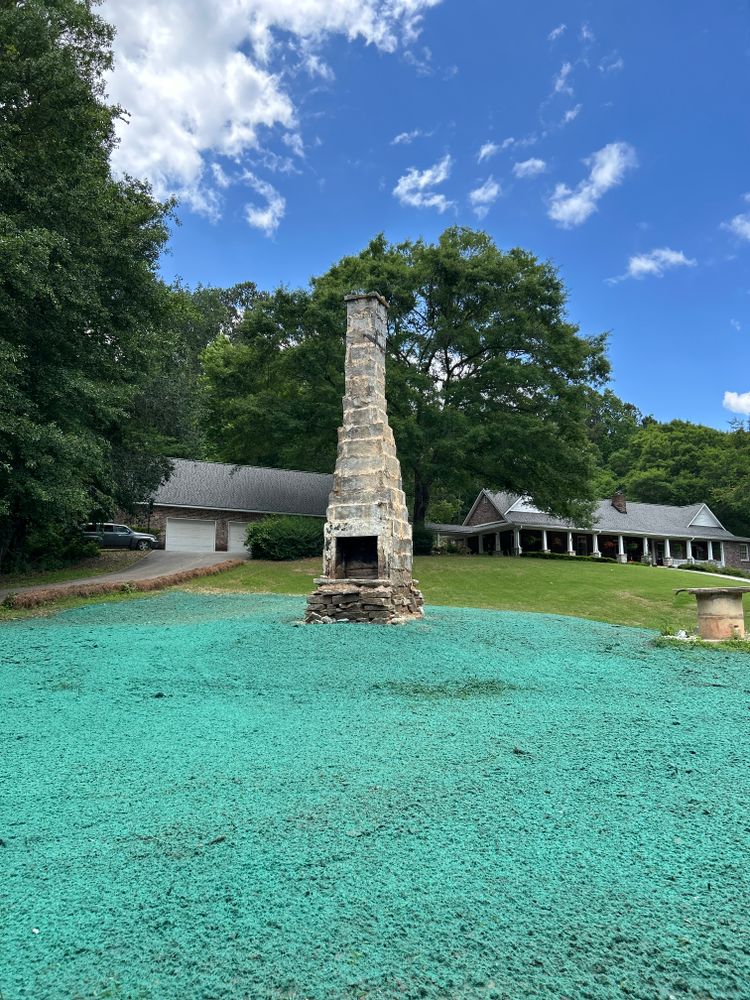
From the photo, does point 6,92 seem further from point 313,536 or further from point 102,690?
point 313,536

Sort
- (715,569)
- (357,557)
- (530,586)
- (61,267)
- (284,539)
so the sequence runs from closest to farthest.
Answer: (357,557), (61,267), (530,586), (284,539), (715,569)

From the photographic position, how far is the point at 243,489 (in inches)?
1235

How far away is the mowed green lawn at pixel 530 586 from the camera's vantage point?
15.5 metres

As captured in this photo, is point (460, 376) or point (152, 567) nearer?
point (152, 567)

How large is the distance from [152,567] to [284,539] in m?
4.82

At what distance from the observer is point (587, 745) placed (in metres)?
4.11

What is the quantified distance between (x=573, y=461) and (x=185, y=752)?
21.9m

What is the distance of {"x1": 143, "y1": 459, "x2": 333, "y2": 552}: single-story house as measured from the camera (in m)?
28.8

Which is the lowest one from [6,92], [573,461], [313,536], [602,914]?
[602,914]

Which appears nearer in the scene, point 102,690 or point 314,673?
point 102,690

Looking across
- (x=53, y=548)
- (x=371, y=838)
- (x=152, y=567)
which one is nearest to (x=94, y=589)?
(x=152, y=567)

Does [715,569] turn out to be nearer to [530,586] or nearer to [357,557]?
[530,586]

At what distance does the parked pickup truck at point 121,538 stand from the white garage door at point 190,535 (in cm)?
97

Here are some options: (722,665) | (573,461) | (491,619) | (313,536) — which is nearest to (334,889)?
(722,665)
